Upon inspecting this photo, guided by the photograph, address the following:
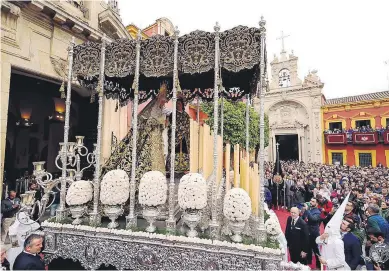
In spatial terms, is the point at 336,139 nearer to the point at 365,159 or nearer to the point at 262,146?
the point at 365,159

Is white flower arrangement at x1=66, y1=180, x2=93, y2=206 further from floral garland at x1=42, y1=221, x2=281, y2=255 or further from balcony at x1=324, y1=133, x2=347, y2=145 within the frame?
balcony at x1=324, y1=133, x2=347, y2=145

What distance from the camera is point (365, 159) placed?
23.7 m

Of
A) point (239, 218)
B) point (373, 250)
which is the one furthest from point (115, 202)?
point (373, 250)

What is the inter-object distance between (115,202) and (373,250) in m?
4.31

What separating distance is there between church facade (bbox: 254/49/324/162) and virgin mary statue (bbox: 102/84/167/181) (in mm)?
22594

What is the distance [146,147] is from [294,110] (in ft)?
89.1

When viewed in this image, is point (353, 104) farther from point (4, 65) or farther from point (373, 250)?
point (4, 65)

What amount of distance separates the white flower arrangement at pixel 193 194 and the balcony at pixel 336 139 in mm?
26507

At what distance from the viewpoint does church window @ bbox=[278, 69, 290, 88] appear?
1119 inches

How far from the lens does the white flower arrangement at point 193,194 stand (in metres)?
3.30

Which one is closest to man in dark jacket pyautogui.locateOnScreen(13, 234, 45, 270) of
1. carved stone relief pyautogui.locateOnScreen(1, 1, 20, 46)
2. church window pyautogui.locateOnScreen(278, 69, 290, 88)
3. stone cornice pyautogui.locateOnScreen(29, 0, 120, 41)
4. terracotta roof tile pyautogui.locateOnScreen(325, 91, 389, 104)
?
carved stone relief pyautogui.locateOnScreen(1, 1, 20, 46)

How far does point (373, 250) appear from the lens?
3.43 meters

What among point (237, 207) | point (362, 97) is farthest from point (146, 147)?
point (362, 97)

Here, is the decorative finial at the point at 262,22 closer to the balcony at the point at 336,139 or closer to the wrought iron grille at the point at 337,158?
the balcony at the point at 336,139
